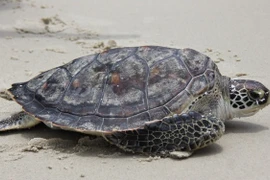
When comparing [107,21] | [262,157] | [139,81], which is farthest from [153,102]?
[107,21]

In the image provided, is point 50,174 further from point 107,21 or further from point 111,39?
point 107,21

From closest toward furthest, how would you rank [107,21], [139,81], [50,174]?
[50,174], [139,81], [107,21]

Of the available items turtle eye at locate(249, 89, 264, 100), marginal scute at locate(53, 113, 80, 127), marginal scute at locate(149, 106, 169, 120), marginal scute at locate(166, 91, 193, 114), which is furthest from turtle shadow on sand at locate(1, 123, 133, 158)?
turtle eye at locate(249, 89, 264, 100)

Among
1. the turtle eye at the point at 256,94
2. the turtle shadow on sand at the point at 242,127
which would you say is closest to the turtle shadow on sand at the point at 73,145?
the turtle shadow on sand at the point at 242,127

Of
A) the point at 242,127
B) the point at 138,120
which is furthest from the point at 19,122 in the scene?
the point at 242,127

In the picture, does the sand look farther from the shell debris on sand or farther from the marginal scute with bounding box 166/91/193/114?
the marginal scute with bounding box 166/91/193/114

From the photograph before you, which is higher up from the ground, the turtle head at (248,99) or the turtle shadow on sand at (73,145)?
the turtle head at (248,99)

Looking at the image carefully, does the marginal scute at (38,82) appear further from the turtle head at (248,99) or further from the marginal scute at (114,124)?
the turtle head at (248,99)

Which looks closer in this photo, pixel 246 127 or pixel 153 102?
pixel 153 102

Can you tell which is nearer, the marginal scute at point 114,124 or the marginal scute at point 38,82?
the marginal scute at point 114,124
